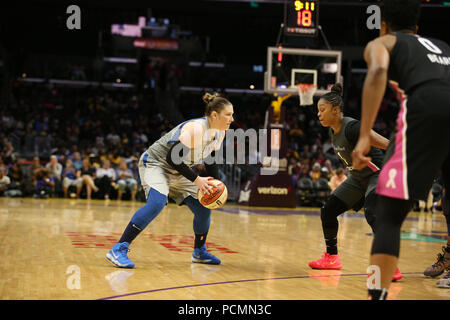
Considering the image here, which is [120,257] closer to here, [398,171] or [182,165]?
[182,165]

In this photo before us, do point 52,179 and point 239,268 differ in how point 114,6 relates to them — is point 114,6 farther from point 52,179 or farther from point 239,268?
point 239,268

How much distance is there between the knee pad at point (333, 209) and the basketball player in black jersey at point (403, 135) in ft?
7.20

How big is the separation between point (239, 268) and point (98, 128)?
18605 millimetres

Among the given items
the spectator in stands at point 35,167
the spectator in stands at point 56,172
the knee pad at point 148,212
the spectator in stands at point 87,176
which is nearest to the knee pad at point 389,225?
the knee pad at point 148,212

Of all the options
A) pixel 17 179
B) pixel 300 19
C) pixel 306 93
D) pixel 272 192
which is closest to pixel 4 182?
pixel 17 179

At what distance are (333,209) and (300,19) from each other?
1151cm

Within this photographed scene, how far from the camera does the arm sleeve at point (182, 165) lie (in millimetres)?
5074

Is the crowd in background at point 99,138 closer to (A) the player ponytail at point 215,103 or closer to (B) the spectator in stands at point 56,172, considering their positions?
(B) the spectator in stands at point 56,172

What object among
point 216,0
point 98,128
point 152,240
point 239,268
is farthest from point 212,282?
point 216,0

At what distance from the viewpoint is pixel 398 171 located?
120 inches

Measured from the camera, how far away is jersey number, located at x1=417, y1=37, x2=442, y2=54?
10.8ft

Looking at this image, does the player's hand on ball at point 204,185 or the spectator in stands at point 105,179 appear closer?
the player's hand on ball at point 204,185

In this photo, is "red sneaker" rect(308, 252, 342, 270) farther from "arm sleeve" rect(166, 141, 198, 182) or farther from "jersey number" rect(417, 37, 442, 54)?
"jersey number" rect(417, 37, 442, 54)

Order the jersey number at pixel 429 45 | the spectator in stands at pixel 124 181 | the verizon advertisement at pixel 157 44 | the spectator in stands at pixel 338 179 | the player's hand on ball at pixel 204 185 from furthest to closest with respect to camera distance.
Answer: the verizon advertisement at pixel 157 44 < the spectator in stands at pixel 124 181 < the spectator in stands at pixel 338 179 < the player's hand on ball at pixel 204 185 < the jersey number at pixel 429 45
